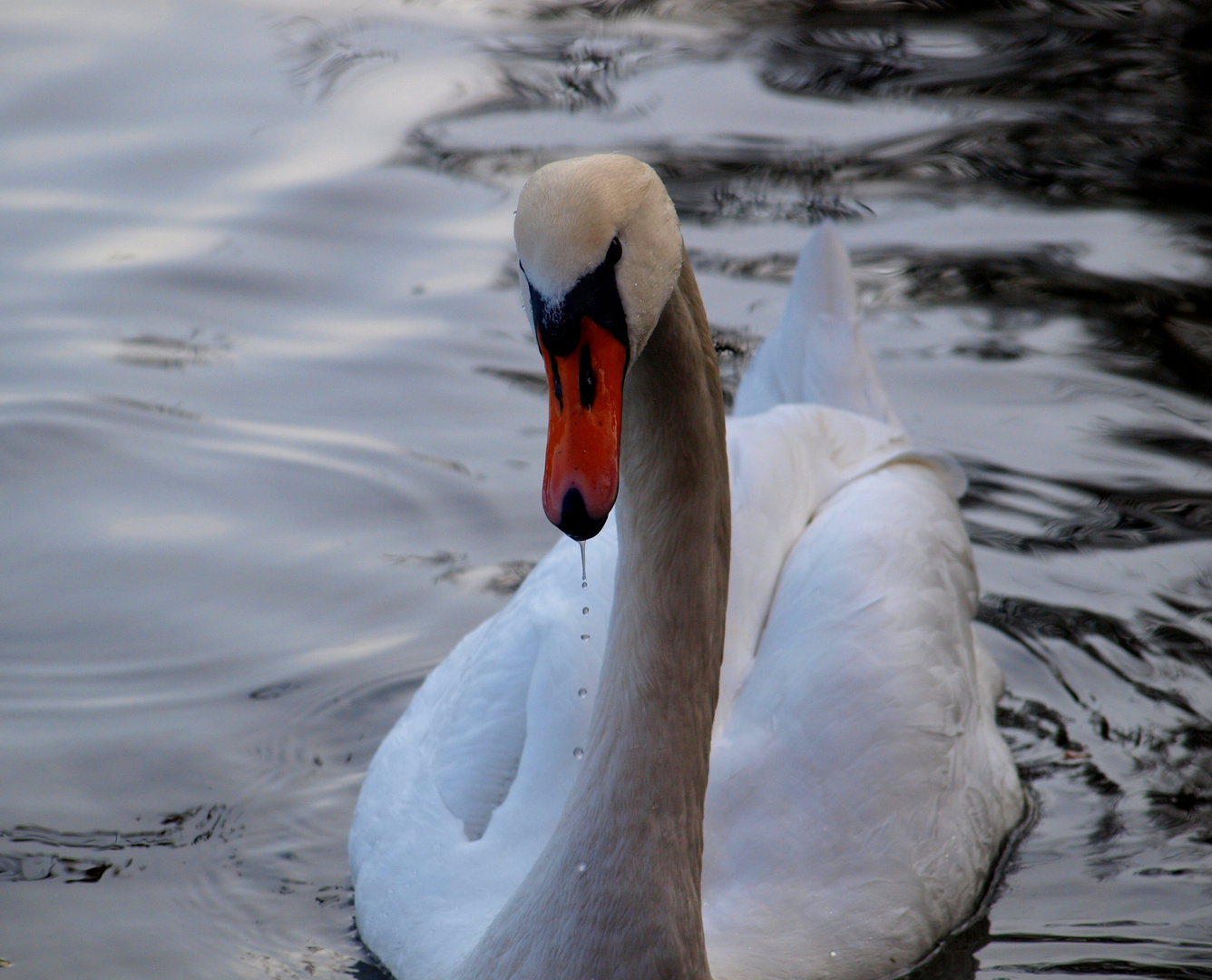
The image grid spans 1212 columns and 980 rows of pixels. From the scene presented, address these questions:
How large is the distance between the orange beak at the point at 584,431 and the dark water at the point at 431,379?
1939 mm

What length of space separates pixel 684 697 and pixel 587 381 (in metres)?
0.83

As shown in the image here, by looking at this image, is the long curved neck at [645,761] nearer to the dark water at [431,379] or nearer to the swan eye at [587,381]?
the swan eye at [587,381]

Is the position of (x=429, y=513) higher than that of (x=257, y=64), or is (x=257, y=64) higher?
(x=257, y=64)

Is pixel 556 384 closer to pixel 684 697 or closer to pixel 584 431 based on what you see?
pixel 584 431

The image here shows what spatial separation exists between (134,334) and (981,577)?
3.81 meters

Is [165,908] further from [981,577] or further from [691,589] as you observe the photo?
[981,577]

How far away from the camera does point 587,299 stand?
9.24ft

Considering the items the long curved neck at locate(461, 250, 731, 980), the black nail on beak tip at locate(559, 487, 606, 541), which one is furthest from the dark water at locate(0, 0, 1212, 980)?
the black nail on beak tip at locate(559, 487, 606, 541)

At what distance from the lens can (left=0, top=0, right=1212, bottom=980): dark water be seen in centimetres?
486

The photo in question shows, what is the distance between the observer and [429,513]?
6555 millimetres

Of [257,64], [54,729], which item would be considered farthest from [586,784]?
[257,64]

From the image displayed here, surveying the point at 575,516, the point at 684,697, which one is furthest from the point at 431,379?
the point at 575,516

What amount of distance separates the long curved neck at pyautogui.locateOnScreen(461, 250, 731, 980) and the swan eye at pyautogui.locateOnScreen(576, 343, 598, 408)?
48 centimetres

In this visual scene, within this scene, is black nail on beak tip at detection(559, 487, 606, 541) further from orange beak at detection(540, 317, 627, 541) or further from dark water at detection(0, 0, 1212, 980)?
dark water at detection(0, 0, 1212, 980)
